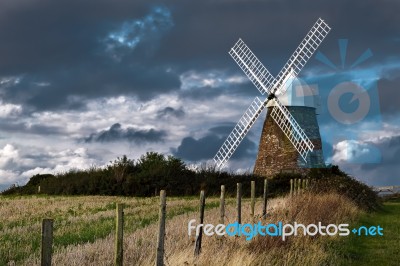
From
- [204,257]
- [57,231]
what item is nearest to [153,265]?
[204,257]

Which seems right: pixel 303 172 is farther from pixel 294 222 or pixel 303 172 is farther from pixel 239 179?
pixel 294 222

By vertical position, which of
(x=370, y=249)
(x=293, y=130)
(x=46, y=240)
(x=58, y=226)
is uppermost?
(x=293, y=130)

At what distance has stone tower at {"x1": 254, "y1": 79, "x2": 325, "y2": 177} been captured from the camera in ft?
134

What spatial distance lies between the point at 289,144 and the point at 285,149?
458mm

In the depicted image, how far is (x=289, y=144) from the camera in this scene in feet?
135

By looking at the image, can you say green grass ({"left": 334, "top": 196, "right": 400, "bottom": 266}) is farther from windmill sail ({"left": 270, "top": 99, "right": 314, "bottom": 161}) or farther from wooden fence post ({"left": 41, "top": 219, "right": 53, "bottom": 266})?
windmill sail ({"left": 270, "top": 99, "right": 314, "bottom": 161})

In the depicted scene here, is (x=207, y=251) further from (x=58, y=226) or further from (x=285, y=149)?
(x=285, y=149)

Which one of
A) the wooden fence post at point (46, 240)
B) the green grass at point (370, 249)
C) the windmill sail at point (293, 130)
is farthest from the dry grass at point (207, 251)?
the windmill sail at point (293, 130)

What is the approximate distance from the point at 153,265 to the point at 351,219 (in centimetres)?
1330

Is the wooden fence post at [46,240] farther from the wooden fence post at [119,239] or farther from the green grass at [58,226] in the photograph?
the green grass at [58,226]

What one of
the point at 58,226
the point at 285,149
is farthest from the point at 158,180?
the point at 58,226

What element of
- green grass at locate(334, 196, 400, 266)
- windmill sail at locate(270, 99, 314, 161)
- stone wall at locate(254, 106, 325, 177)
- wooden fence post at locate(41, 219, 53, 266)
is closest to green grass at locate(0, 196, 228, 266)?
wooden fence post at locate(41, 219, 53, 266)

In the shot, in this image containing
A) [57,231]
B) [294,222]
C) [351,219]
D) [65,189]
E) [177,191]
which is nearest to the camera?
[294,222]

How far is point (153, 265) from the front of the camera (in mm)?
9078
